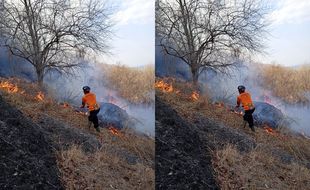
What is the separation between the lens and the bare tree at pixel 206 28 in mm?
5719

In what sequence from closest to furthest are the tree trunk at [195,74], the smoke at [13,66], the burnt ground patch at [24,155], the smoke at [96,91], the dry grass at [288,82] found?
the burnt ground patch at [24,155]
the smoke at [13,66]
the smoke at [96,91]
the dry grass at [288,82]
the tree trunk at [195,74]

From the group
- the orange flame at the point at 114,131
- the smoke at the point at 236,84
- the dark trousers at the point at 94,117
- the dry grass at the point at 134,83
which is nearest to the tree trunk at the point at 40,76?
the dark trousers at the point at 94,117

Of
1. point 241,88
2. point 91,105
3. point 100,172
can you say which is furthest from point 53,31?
point 241,88

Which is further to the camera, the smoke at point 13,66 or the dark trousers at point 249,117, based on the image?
the dark trousers at point 249,117

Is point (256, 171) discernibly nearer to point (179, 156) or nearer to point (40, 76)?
point (179, 156)

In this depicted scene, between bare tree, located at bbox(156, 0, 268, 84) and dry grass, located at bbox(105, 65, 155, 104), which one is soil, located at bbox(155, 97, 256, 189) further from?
bare tree, located at bbox(156, 0, 268, 84)

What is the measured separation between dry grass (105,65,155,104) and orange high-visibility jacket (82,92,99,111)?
25cm

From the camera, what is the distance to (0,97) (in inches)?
209

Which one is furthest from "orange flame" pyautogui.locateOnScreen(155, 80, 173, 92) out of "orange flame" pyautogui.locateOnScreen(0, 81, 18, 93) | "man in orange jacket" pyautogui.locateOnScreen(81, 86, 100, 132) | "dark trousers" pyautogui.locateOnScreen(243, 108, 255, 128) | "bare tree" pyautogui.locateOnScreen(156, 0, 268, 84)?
"orange flame" pyautogui.locateOnScreen(0, 81, 18, 93)

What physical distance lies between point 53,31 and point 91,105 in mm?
846

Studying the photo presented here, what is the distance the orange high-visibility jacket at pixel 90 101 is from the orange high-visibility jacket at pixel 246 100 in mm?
1491

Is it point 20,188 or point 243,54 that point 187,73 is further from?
point 20,188

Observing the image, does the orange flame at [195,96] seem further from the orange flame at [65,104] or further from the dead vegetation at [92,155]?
the orange flame at [65,104]

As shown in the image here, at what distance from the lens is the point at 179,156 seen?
567cm
